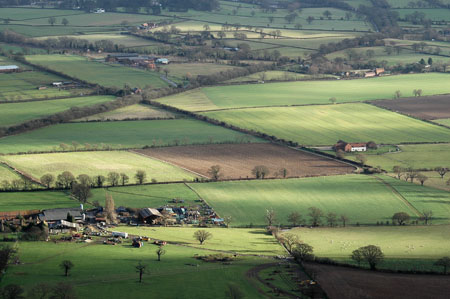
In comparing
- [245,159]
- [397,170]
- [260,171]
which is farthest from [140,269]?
[397,170]

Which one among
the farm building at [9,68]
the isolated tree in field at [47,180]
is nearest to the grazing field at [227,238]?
the isolated tree in field at [47,180]

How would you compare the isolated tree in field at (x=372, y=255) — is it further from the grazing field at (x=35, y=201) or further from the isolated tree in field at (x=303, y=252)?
the grazing field at (x=35, y=201)

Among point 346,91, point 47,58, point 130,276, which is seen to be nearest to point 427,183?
point 130,276

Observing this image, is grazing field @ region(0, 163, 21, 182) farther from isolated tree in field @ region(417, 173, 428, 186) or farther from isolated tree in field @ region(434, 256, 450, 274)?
isolated tree in field @ region(434, 256, 450, 274)

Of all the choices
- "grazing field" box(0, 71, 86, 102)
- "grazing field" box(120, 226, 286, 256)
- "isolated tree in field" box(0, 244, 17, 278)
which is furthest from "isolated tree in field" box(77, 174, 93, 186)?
"grazing field" box(0, 71, 86, 102)

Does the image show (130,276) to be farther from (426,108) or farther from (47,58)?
(47,58)

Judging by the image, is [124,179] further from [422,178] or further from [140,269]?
[422,178]
